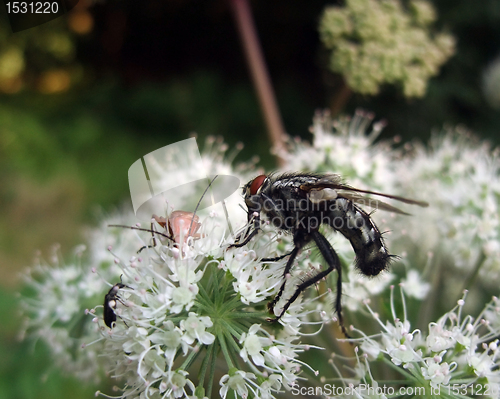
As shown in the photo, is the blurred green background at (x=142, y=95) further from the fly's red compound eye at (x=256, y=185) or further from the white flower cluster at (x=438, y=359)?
the white flower cluster at (x=438, y=359)

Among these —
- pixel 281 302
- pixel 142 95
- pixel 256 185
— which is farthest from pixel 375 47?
pixel 142 95

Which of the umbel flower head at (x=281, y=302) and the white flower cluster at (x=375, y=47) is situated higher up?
the white flower cluster at (x=375, y=47)

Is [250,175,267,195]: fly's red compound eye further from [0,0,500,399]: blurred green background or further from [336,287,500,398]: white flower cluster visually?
[0,0,500,399]: blurred green background

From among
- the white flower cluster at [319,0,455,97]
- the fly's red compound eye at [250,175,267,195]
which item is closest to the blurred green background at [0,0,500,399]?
the white flower cluster at [319,0,455,97]

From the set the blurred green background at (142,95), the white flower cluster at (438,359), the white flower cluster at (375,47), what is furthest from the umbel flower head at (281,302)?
the blurred green background at (142,95)

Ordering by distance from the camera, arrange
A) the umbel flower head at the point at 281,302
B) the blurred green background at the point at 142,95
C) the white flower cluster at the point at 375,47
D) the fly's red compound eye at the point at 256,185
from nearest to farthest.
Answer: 1. the umbel flower head at the point at 281,302
2. the fly's red compound eye at the point at 256,185
3. the white flower cluster at the point at 375,47
4. the blurred green background at the point at 142,95

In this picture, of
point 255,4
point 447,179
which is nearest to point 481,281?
point 447,179
